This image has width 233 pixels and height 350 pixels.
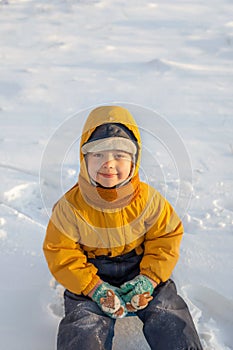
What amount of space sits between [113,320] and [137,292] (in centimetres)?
13

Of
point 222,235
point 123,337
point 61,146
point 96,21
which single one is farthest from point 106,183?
point 96,21

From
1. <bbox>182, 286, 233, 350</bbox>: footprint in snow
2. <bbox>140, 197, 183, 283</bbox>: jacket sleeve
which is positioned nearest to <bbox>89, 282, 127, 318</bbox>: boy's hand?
<bbox>140, 197, 183, 283</bbox>: jacket sleeve

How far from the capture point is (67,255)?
1764 millimetres

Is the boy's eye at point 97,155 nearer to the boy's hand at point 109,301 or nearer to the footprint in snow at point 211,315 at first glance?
the boy's hand at point 109,301

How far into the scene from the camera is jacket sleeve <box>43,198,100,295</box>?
1.74 meters

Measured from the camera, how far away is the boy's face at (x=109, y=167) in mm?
1745

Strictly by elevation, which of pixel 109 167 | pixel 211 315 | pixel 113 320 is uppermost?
pixel 109 167

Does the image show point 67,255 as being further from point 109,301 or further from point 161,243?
point 161,243

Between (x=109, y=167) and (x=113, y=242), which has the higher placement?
(x=109, y=167)

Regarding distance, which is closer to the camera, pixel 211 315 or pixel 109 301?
pixel 109 301

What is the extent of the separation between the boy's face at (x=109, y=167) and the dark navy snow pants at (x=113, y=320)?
30cm

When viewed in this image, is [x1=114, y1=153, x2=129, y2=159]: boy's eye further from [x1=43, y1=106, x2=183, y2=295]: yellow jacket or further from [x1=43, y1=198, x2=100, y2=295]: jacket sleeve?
[x1=43, y1=198, x2=100, y2=295]: jacket sleeve

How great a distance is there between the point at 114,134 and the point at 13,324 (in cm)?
79

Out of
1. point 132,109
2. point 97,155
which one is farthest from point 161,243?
point 132,109
